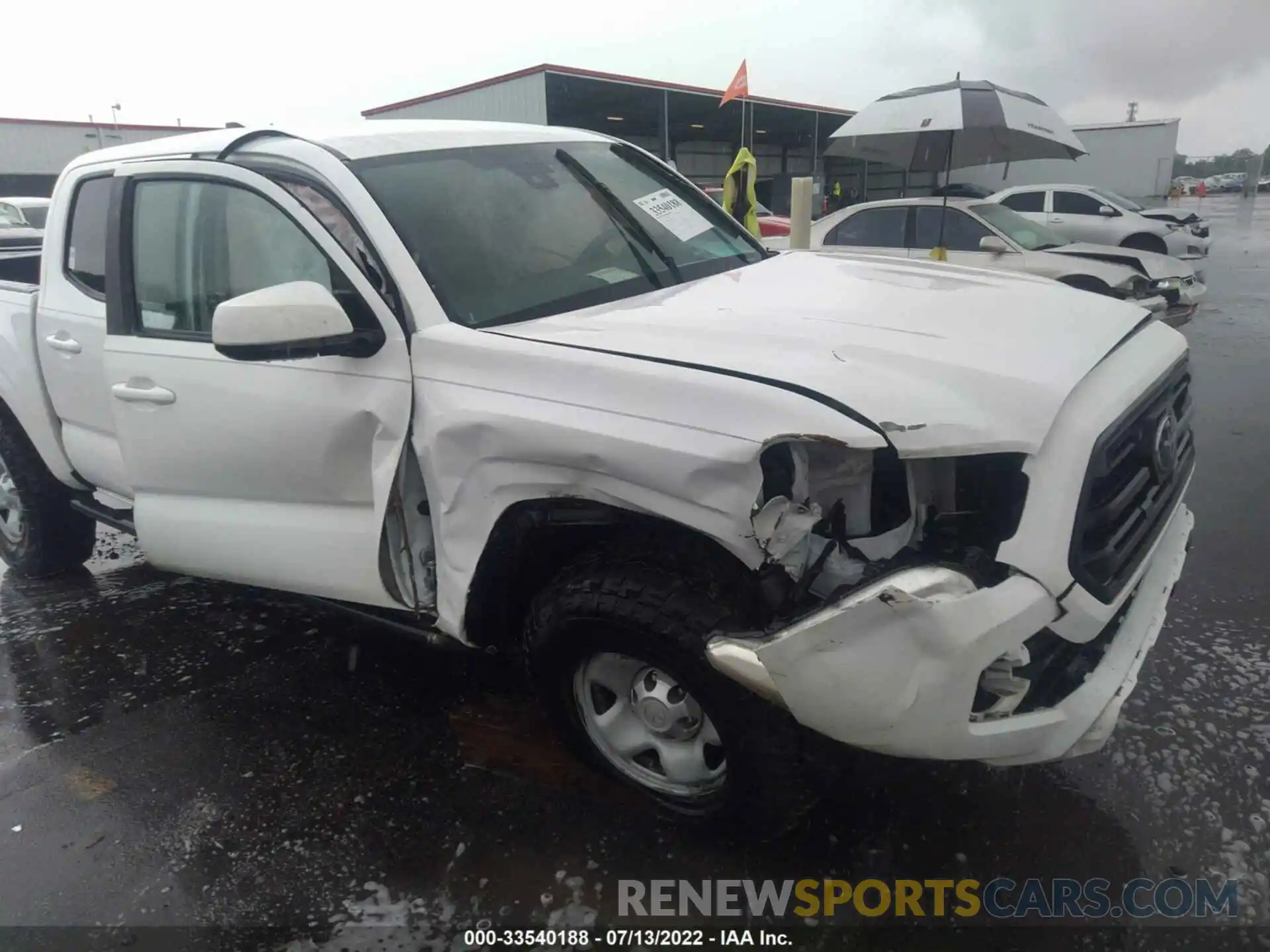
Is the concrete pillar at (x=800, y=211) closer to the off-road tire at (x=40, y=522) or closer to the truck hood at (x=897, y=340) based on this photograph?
the truck hood at (x=897, y=340)

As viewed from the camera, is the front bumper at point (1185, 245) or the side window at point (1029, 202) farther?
the side window at point (1029, 202)

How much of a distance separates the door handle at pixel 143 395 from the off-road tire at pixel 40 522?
135 cm

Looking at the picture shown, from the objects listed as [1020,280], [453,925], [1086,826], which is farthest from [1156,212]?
[453,925]

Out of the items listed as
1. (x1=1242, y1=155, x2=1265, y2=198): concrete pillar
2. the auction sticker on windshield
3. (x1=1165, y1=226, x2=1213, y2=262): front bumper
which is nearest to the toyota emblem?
the auction sticker on windshield

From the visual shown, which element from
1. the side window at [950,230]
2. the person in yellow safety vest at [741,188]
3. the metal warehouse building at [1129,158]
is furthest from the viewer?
the metal warehouse building at [1129,158]

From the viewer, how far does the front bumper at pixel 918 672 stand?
1.72 metres

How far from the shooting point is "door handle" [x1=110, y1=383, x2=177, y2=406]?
9.47 feet

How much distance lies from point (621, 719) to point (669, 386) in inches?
38.5

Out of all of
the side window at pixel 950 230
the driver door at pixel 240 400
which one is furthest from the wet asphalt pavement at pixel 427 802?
the side window at pixel 950 230

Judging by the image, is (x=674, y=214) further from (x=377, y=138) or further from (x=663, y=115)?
(x=663, y=115)

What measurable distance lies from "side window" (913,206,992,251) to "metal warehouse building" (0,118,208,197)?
31969 millimetres

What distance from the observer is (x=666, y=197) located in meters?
3.40

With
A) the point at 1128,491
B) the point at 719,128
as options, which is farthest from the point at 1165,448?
the point at 719,128

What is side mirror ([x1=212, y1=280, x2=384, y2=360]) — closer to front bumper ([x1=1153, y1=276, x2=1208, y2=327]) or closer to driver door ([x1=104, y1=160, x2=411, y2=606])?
driver door ([x1=104, y1=160, x2=411, y2=606])
